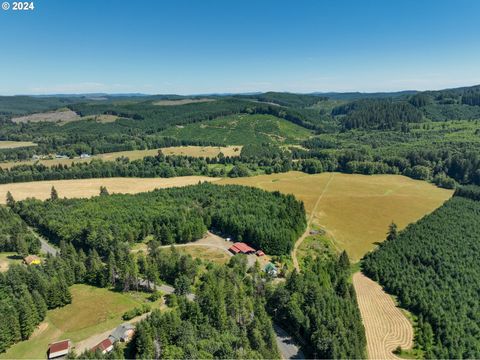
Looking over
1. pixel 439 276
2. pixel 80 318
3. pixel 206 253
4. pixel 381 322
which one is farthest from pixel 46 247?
pixel 439 276

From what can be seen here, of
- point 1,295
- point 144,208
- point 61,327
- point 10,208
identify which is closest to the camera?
point 61,327

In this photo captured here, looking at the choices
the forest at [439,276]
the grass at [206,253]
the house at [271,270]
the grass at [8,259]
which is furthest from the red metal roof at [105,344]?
the forest at [439,276]

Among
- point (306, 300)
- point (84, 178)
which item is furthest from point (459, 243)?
point (84, 178)

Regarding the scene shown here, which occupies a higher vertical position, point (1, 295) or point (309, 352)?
point (1, 295)

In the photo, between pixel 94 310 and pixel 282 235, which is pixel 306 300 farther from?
pixel 94 310

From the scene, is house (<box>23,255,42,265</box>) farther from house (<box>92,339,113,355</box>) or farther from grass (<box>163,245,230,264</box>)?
house (<box>92,339,113,355</box>)
